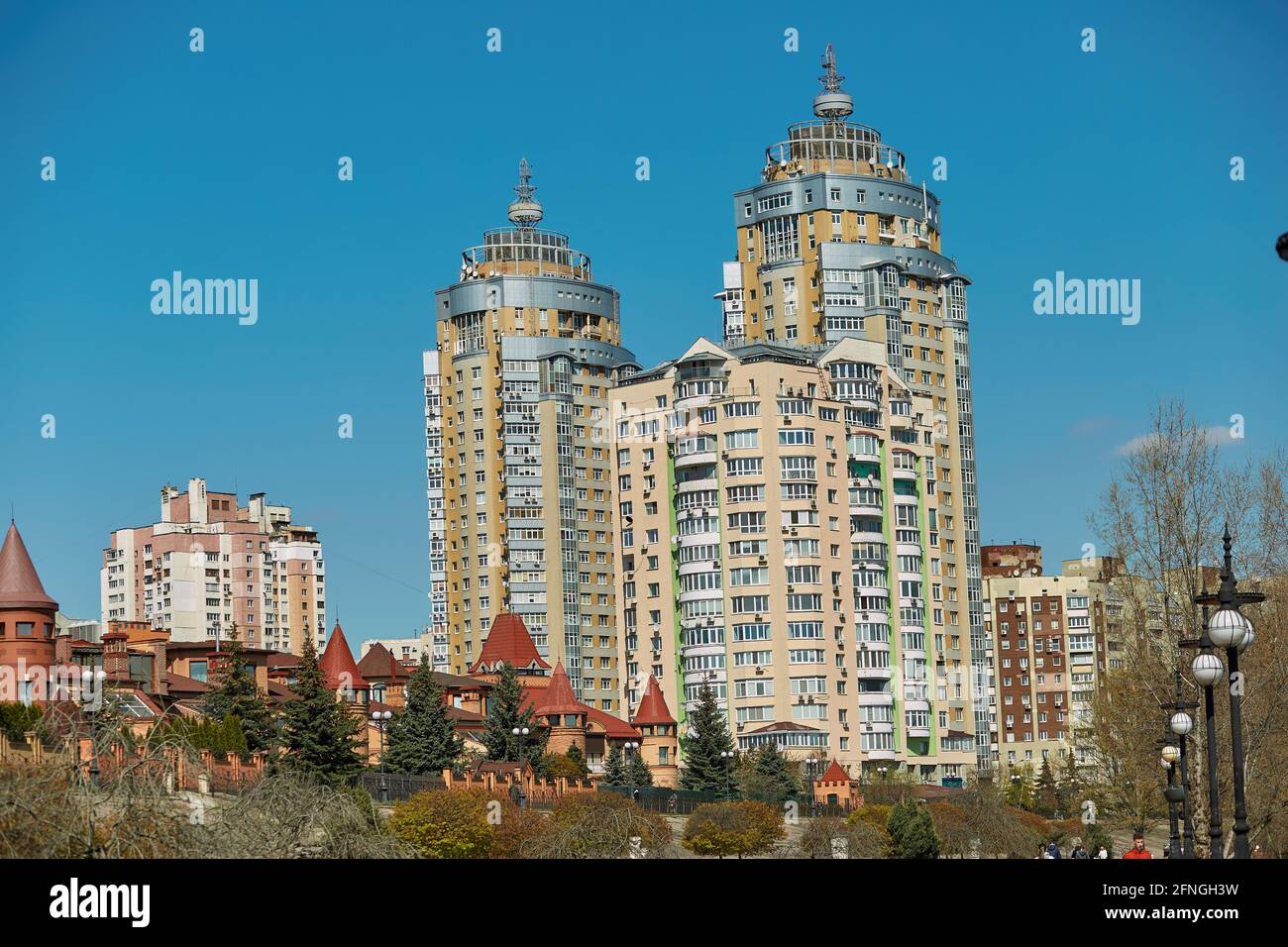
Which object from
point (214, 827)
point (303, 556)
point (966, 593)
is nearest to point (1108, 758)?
point (214, 827)

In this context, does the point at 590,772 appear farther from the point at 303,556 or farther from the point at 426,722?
the point at 303,556

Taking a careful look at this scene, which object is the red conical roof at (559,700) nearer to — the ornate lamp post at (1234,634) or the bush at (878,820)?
the bush at (878,820)

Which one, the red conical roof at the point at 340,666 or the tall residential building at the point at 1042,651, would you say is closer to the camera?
the red conical roof at the point at 340,666

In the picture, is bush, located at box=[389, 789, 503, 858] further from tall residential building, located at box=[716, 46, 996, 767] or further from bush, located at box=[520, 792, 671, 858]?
tall residential building, located at box=[716, 46, 996, 767]

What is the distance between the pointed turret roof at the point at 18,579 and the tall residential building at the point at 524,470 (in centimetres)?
5944

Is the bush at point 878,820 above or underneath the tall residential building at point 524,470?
underneath

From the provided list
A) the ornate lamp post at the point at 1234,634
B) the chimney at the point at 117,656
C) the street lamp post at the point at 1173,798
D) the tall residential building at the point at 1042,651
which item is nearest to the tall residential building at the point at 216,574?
the tall residential building at the point at 1042,651

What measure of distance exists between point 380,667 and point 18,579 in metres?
28.6

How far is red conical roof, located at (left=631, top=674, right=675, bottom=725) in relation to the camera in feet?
337

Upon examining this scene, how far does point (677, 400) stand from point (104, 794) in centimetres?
8955

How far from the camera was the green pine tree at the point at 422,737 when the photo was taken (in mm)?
74000

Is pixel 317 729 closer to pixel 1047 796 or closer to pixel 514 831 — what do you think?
pixel 514 831

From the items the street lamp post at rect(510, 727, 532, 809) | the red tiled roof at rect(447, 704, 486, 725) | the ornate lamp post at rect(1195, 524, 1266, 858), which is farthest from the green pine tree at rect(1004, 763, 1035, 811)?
the ornate lamp post at rect(1195, 524, 1266, 858)

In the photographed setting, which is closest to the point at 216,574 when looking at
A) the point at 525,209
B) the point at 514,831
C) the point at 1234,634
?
the point at 525,209
